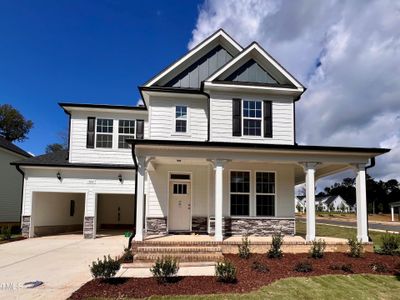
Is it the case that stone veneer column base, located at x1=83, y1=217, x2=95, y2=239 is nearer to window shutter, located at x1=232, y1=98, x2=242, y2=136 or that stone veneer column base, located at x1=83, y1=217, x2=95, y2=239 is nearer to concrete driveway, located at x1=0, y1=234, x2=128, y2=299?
concrete driveway, located at x1=0, y1=234, x2=128, y2=299

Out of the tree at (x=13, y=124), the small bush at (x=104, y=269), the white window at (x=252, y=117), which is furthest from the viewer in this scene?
the tree at (x=13, y=124)

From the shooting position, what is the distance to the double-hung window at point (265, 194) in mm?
13633

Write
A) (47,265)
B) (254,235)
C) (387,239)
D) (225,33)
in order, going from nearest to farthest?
(47,265) < (387,239) < (254,235) < (225,33)

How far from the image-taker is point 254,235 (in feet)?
43.4

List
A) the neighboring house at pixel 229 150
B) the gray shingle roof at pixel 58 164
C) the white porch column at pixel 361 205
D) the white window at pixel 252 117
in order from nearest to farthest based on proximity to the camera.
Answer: the white porch column at pixel 361 205
the neighboring house at pixel 229 150
the white window at pixel 252 117
the gray shingle roof at pixel 58 164

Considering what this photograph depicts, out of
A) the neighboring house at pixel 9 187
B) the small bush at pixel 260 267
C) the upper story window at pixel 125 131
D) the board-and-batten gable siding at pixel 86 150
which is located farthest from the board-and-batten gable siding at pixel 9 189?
the small bush at pixel 260 267

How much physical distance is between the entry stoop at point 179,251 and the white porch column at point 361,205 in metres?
5.38

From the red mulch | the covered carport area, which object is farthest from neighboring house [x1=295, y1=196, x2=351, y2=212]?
the red mulch

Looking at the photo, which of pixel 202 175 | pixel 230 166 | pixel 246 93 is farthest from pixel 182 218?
pixel 246 93

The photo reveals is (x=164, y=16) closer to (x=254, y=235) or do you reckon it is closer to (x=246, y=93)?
(x=246, y=93)

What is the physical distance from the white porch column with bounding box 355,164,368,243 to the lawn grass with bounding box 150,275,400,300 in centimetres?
335

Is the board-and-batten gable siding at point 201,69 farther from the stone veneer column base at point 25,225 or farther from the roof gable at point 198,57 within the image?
the stone veneer column base at point 25,225

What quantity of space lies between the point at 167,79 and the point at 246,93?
3554mm

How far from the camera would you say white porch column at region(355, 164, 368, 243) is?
12.0 meters
